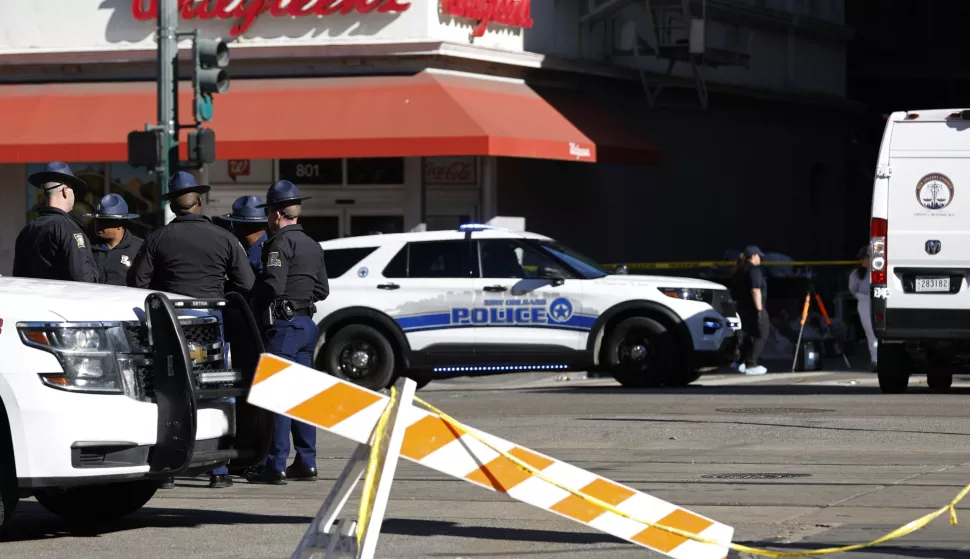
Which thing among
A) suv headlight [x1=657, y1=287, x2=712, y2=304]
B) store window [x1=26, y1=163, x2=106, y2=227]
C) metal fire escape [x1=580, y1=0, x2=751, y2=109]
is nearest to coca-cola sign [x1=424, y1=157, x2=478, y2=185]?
metal fire escape [x1=580, y1=0, x2=751, y2=109]

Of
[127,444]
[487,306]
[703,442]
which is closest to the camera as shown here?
[127,444]

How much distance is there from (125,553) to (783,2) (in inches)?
1026

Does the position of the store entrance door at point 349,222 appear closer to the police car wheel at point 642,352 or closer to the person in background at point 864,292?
the person in background at point 864,292

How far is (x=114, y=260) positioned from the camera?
12.6 m

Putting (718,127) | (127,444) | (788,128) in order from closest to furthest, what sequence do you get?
1. (127,444)
2. (718,127)
3. (788,128)

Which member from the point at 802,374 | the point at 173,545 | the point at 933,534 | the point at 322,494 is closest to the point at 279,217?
the point at 322,494

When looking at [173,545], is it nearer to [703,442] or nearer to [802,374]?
[703,442]

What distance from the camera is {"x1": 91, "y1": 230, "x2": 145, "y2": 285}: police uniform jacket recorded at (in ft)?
40.9

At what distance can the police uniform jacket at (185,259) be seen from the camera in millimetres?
10117

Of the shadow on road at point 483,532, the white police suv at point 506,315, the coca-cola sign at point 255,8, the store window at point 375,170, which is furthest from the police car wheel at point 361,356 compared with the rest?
the shadow on road at point 483,532

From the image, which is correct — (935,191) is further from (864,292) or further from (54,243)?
(54,243)

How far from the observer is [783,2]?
32.1 meters

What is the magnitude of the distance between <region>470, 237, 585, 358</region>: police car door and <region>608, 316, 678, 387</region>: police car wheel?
436 millimetres

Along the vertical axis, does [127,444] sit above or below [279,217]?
below
